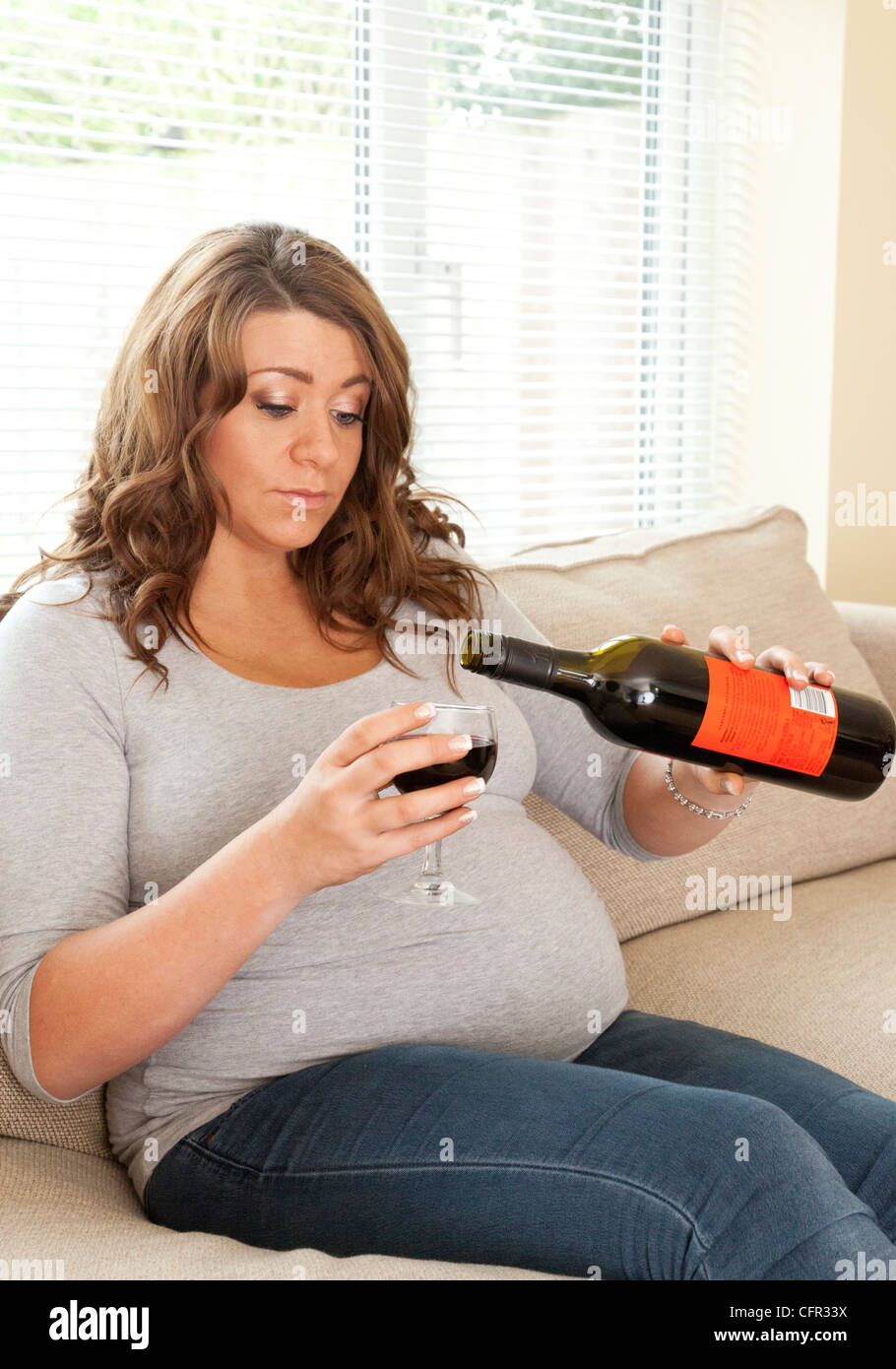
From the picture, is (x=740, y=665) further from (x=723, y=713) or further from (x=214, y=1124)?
(x=214, y=1124)

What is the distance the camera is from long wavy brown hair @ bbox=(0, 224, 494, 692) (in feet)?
3.99

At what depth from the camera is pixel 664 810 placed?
1.29m

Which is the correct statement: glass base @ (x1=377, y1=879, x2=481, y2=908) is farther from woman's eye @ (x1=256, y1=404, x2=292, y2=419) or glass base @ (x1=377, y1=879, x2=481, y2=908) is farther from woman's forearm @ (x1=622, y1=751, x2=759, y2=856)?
woman's eye @ (x1=256, y1=404, x2=292, y2=419)

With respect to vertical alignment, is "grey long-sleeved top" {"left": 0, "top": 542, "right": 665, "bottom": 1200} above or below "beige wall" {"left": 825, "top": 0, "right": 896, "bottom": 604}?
below

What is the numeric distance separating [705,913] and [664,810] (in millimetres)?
464

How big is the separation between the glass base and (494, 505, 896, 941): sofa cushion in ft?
1.92

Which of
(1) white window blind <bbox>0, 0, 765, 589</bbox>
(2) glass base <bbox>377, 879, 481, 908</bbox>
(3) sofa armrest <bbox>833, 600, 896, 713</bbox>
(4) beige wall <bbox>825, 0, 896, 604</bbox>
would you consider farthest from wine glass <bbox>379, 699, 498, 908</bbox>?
(4) beige wall <bbox>825, 0, 896, 604</bbox>

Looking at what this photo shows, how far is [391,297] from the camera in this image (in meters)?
2.37

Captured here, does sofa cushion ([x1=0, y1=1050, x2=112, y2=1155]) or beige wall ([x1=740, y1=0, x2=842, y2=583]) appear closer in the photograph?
sofa cushion ([x1=0, y1=1050, x2=112, y2=1155])

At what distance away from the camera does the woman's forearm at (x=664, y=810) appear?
4.08ft

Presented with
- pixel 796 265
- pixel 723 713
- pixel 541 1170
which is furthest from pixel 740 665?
pixel 796 265

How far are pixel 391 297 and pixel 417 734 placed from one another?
168 centimetres

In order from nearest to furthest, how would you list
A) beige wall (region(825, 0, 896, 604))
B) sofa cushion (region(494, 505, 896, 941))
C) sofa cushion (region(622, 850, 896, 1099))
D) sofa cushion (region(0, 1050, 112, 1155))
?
sofa cushion (region(0, 1050, 112, 1155))
sofa cushion (region(622, 850, 896, 1099))
sofa cushion (region(494, 505, 896, 941))
beige wall (region(825, 0, 896, 604))
